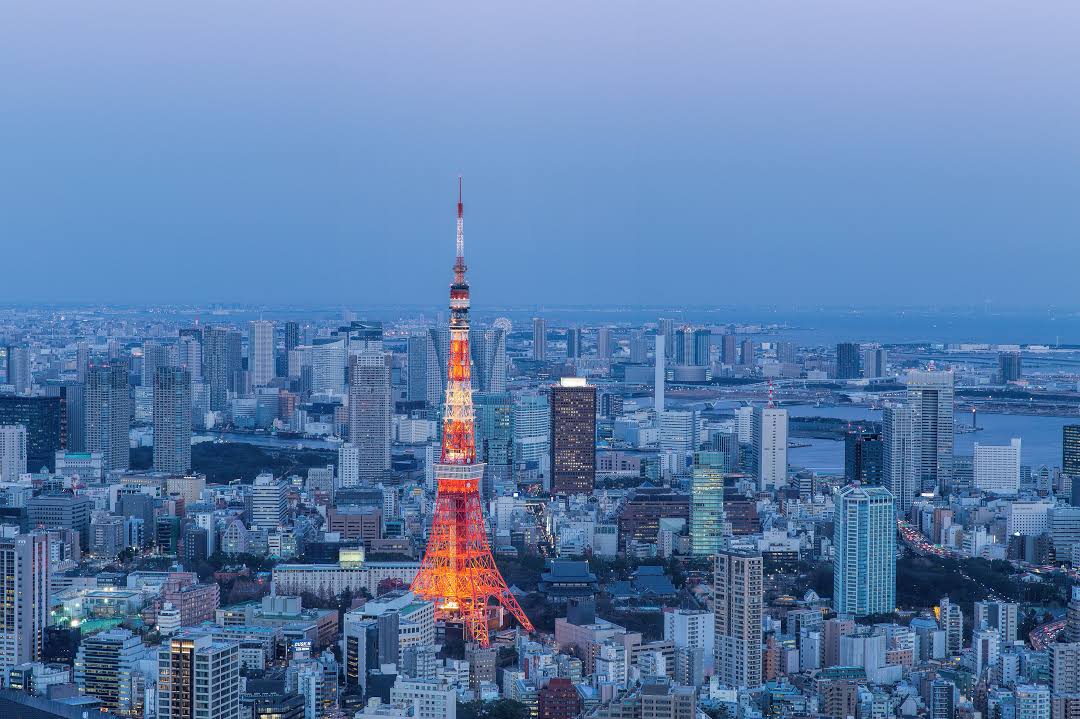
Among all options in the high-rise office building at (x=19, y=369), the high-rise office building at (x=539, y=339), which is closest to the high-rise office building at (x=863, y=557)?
the high-rise office building at (x=19, y=369)

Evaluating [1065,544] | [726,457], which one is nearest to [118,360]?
[726,457]

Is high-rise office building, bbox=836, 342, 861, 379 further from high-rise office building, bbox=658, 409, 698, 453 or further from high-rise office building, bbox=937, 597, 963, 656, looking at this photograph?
high-rise office building, bbox=937, 597, 963, 656

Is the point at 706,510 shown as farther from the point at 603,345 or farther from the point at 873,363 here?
Result: the point at 603,345

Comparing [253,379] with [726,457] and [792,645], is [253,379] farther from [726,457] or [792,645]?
[792,645]

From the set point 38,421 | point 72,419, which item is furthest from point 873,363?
point 38,421

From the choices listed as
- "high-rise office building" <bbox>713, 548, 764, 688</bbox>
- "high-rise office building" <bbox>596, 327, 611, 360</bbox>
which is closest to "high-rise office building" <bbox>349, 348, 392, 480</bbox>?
"high-rise office building" <bbox>713, 548, 764, 688</bbox>

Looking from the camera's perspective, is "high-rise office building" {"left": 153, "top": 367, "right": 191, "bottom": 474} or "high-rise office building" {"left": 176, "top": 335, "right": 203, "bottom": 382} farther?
"high-rise office building" {"left": 176, "top": 335, "right": 203, "bottom": 382}
